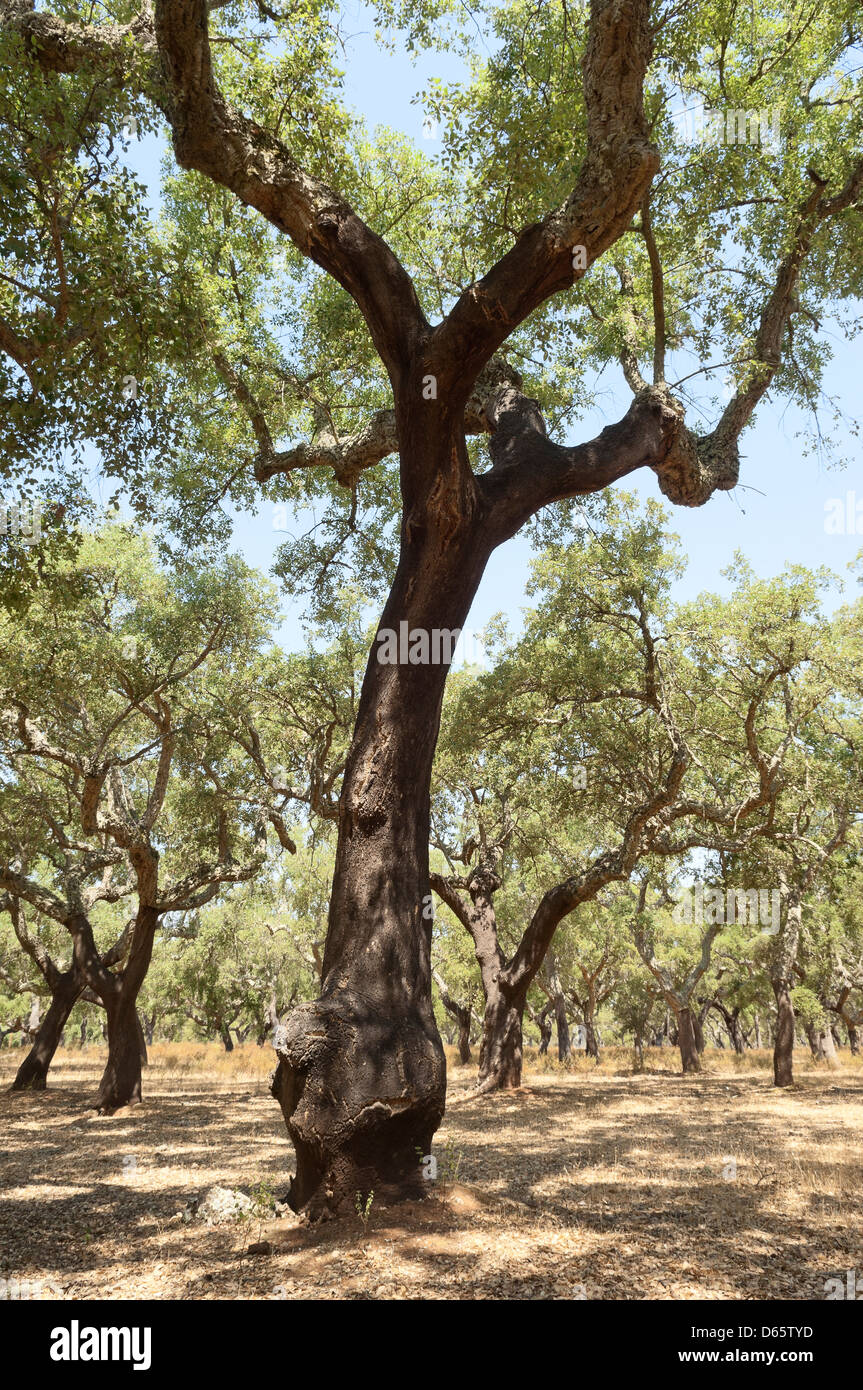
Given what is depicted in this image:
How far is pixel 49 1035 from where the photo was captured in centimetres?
1792

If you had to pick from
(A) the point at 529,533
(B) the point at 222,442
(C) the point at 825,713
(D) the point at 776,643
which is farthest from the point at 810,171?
(C) the point at 825,713

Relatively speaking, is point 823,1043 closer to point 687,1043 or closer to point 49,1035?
point 687,1043

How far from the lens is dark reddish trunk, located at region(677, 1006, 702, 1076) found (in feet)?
84.9

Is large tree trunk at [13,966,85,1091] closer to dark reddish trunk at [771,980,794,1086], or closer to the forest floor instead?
the forest floor

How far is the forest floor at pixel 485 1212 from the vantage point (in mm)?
4176

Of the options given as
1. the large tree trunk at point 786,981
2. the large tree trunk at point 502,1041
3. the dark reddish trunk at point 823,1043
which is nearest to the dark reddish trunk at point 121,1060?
the large tree trunk at point 502,1041

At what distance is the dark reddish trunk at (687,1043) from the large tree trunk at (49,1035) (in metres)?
18.1

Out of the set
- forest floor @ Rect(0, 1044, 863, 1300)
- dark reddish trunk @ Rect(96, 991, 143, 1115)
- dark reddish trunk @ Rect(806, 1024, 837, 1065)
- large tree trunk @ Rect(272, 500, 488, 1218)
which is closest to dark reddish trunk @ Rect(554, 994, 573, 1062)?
dark reddish trunk @ Rect(806, 1024, 837, 1065)

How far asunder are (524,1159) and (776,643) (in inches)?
389

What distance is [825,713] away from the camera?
17.6 m

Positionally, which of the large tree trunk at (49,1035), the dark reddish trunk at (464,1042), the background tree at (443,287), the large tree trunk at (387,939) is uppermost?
the background tree at (443,287)

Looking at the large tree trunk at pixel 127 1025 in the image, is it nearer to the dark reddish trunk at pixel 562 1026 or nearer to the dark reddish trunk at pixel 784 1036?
the dark reddish trunk at pixel 784 1036

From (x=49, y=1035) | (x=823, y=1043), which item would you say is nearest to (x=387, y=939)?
(x=49, y=1035)

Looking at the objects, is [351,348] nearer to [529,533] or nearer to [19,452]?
[529,533]
